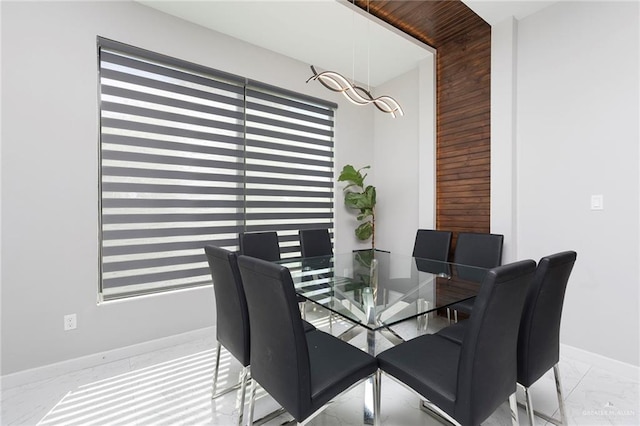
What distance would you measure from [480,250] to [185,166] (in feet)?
→ 9.83

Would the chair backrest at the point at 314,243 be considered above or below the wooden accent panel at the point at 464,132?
below

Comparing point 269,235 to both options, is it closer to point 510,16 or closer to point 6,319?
point 6,319

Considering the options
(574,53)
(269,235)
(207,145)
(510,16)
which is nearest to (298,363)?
(269,235)

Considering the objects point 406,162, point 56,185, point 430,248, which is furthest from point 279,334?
point 406,162

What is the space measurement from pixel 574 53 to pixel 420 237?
208cm

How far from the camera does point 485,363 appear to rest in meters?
1.07

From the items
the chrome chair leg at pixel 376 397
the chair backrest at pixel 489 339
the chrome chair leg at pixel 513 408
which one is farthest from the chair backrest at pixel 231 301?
the chrome chair leg at pixel 513 408

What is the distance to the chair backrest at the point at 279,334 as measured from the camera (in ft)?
3.64

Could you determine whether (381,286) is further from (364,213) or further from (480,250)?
(364,213)

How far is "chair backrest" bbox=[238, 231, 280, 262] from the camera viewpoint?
257cm

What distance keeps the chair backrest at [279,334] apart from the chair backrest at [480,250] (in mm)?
2144

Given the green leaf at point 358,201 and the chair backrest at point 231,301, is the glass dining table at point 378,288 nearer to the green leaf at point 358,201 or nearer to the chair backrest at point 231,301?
the chair backrest at point 231,301

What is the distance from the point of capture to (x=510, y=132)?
106 inches

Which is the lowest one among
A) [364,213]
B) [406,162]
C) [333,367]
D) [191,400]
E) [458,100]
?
[191,400]
